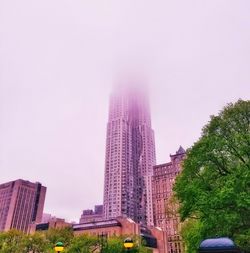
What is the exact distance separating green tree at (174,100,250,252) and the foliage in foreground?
26792mm

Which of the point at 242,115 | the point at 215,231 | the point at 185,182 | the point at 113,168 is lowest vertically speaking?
the point at 215,231

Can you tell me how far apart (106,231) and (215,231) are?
74.9 m

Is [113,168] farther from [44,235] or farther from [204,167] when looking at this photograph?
[204,167]

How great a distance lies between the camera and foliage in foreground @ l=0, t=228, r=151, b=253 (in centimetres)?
5150

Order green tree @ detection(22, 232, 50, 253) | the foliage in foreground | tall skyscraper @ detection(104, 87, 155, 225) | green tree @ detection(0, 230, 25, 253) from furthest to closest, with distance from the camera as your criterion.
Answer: tall skyscraper @ detection(104, 87, 155, 225), green tree @ detection(0, 230, 25, 253), green tree @ detection(22, 232, 50, 253), the foliage in foreground

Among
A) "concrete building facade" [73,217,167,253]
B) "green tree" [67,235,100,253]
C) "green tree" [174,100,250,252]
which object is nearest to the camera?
"green tree" [174,100,250,252]

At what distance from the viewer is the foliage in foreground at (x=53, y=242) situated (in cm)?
5150

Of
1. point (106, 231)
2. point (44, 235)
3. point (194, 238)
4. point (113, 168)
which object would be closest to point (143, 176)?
point (113, 168)

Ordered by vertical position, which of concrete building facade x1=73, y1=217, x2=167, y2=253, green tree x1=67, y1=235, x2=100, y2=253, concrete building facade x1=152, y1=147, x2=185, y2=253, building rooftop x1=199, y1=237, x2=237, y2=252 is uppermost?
concrete building facade x1=152, y1=147, x2=185, y2=253

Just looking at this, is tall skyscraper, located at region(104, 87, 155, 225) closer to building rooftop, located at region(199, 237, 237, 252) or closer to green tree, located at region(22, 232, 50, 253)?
green tree, located at region(22, 232, 50, 253)

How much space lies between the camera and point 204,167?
2555 centimetres

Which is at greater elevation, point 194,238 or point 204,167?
point 204,167

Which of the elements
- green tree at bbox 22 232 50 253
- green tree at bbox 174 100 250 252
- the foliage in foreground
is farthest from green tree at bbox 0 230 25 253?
green tree at bbox 174 100 250 252

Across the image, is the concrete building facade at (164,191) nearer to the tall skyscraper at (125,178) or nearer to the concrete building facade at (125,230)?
the concrete building facade at (125,230)
